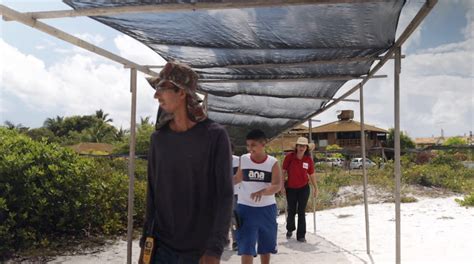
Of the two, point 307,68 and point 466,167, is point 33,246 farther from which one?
point 466,167

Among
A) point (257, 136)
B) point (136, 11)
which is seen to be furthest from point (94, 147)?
point (136, 11)

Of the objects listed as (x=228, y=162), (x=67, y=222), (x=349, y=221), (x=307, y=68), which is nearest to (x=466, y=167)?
(x=349, y=221)

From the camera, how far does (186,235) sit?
181 centimetres

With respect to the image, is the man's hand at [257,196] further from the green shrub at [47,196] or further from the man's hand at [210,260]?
the green shrub at [47,196]

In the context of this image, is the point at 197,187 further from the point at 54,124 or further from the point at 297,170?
the point at 54,124

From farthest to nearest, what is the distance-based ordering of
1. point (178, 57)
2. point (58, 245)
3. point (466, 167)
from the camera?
point (466, 167) < point (58, 245) < point (178, 57)

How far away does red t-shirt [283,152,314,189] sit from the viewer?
683cm

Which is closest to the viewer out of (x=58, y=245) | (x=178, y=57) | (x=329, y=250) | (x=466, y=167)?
(x=178, y=57)

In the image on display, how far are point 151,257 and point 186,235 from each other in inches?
7.8

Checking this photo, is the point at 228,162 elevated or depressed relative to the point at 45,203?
elevated

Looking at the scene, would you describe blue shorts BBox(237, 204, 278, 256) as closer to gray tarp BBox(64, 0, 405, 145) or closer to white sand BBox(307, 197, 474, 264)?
gray tarp BBox(64, 0, 405, 145)

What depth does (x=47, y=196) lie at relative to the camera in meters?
5.35

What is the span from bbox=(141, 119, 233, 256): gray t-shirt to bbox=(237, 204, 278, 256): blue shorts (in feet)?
6.56

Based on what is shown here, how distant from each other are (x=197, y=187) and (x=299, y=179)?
5178mm
